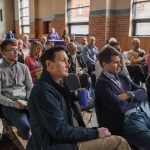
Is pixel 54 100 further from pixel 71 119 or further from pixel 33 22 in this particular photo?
pixel 33 22

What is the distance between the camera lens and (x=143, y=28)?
688cm

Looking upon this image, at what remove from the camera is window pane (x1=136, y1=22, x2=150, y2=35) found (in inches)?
265

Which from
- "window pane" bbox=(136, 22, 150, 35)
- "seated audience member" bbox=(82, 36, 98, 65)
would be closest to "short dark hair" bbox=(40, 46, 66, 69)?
"seated audience member" bbox=(82, 36, 98, 65)

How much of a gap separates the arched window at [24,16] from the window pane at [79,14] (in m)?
4.35

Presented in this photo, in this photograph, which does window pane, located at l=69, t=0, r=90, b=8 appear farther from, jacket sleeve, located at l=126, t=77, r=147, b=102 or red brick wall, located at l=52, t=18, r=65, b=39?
jacket sleeve, located at l=126, t=77, r=147, b=102

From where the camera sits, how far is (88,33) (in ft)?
27.9

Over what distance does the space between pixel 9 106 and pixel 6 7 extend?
14084 mm

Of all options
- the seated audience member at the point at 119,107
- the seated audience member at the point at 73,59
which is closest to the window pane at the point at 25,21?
the seated audience member at the point at 73,59

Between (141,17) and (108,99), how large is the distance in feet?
18.5

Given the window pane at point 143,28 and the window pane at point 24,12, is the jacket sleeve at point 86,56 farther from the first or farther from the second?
the window pane at point 24,12

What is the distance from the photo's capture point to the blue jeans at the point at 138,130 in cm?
167

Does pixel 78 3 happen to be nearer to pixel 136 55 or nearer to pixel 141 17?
pixel 141 17

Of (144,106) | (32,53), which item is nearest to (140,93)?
(144,106)

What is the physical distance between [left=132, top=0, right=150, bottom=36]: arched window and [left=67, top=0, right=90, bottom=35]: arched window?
217 cm
